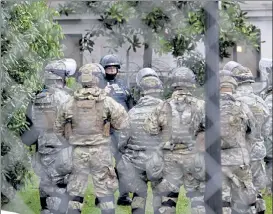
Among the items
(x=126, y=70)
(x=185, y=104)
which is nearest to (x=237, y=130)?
(x=185, y=104)

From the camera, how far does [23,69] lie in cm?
153

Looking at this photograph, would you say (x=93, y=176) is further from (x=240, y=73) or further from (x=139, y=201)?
(x=240, y=73)

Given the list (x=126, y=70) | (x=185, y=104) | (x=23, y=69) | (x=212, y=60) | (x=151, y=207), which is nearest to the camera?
(x=212, y=60)

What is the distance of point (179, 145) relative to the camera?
1.77 metres

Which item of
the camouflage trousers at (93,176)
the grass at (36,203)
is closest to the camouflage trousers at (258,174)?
the grass at (36,203)

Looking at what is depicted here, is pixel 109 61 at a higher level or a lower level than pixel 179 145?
higher

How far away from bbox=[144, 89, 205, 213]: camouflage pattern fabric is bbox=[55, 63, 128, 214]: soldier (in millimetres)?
120

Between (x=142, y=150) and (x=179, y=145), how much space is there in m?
0.26

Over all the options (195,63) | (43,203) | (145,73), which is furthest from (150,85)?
(43,203)

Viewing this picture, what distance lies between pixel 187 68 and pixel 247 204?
46 cm

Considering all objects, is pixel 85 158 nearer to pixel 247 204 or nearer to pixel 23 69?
pixel 23 69

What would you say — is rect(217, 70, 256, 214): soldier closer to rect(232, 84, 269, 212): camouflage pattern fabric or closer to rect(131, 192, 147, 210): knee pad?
rect(232, 84, 269, 212): camouflage pattern fabric

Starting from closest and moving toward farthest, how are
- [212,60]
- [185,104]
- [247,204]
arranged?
[212,60] → [185,104] → [247,204]

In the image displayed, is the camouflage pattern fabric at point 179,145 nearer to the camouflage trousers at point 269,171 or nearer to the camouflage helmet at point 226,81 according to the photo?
the camouflage helmet at point 226,81
